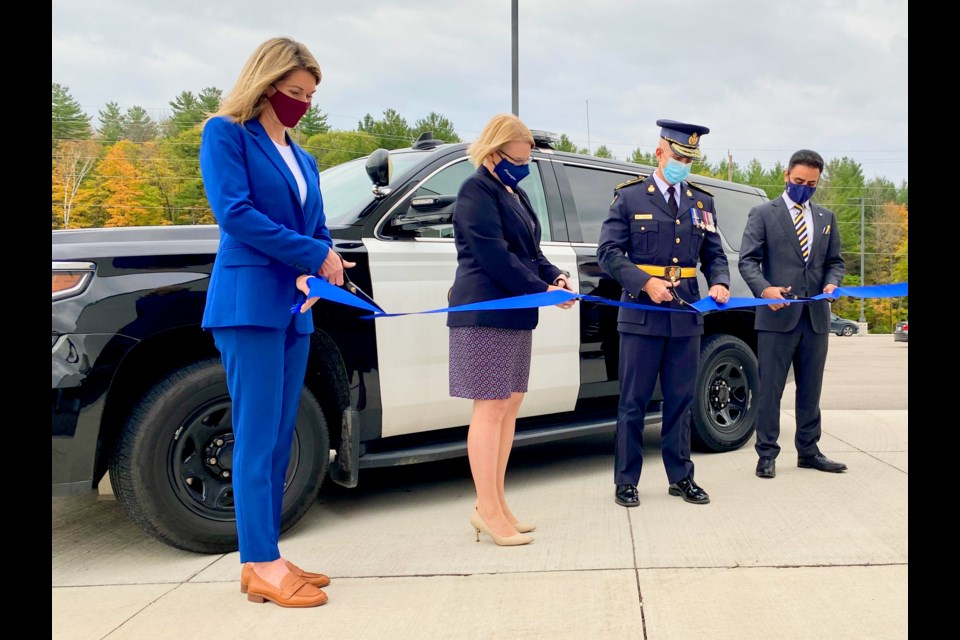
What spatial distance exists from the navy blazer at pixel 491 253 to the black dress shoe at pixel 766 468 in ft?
7.00

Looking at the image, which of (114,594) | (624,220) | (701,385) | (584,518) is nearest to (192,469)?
(114,594)

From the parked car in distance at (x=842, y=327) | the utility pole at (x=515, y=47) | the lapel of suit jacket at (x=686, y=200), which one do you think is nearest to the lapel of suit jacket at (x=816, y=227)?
the lapel of suit jacket at (x=686, y=200)

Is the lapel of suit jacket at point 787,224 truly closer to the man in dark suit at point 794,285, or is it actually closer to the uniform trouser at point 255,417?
the man in dark suit at point 794,285

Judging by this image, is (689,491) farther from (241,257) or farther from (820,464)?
(241,257)

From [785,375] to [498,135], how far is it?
267 centimetres

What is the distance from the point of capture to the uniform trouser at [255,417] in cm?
294

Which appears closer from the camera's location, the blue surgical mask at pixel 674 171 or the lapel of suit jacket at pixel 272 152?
the lapel of suit jacket at pixel 272 152

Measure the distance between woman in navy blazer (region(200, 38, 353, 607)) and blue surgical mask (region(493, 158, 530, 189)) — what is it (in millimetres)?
926

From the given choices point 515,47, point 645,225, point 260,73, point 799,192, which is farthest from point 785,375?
point 515,47

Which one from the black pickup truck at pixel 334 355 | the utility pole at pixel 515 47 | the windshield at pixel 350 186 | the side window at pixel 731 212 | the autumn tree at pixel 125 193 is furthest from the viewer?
the autumn tree at pixel 125 193

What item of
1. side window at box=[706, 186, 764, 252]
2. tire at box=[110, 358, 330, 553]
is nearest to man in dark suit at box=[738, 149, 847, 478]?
side window at box=[706, 186, 764, 252]

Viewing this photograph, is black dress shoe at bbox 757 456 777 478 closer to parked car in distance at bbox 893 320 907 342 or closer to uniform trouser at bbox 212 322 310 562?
uniform trouser at bbox 212 322 310 562

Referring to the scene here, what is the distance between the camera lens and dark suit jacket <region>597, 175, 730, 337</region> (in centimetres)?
433

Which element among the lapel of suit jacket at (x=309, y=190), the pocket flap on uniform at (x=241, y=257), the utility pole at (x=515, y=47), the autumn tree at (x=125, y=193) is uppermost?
the autumn tree at (x=125, y=193)
